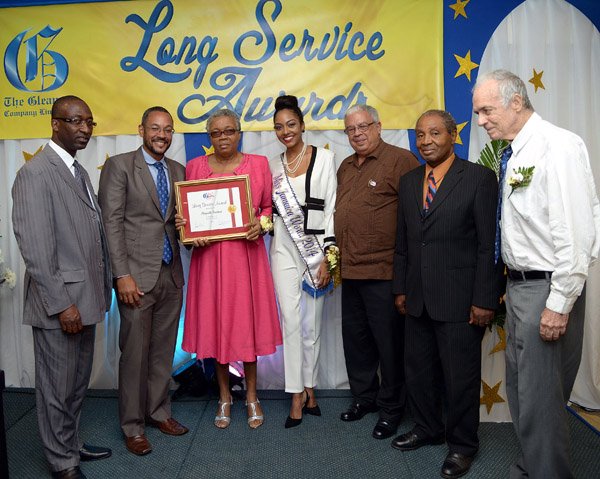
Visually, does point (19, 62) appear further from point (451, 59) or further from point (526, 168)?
point (526, 168)

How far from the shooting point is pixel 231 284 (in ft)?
9.84

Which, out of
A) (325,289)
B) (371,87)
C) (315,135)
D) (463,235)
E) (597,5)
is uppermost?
(597,5)

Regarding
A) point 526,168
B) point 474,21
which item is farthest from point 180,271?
point 474,21

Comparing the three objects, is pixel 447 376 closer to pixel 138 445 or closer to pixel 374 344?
pixel 374 344

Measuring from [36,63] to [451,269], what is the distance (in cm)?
322

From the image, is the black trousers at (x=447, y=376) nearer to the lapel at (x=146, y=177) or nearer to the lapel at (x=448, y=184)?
the lapel at (x=448, y=184)

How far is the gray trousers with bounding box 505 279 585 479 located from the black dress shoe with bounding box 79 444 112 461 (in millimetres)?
2123

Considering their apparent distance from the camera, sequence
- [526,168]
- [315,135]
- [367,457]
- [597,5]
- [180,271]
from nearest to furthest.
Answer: [526,168]
[367,457]
[180,271]
[597,5]
[315,135]

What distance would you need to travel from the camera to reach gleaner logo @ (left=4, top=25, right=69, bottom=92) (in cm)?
369

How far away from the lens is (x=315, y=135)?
370 centimetres

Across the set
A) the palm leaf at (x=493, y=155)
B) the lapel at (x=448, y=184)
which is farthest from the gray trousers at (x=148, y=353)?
the palm leaf at (x=493, y=155)

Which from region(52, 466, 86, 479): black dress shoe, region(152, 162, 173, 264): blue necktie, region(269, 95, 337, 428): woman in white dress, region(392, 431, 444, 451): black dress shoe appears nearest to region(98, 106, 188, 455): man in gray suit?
region(152, 162, 173, 264): blue necktie

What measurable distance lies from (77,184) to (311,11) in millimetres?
2045

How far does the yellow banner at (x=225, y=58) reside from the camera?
3.55m
